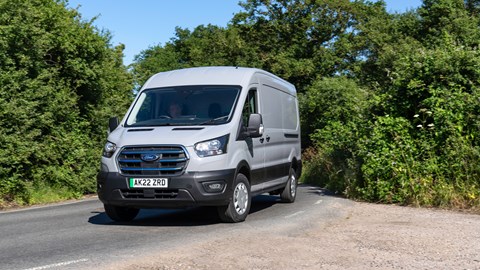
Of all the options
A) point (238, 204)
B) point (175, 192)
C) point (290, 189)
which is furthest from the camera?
point (290, 189)

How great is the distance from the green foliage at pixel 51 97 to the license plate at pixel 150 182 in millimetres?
6164

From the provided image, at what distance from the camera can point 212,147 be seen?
334 inches

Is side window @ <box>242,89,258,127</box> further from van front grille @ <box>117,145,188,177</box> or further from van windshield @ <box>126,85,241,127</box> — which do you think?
van front grille @ <box>117,145,188,177</box>

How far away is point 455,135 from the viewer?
1215 cm

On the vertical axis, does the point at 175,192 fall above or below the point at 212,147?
below

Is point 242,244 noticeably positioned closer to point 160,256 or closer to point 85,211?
point 160,256

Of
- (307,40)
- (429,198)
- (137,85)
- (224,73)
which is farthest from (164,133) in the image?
(307,40)

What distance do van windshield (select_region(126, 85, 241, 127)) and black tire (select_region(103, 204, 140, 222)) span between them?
1357 millimetres

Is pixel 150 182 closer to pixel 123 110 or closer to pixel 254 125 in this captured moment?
pixel 254 125

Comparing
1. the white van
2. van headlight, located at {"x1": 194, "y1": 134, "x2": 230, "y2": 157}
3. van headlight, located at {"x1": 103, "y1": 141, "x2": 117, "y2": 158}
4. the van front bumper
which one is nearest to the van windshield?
the white van

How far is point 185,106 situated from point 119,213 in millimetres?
2030

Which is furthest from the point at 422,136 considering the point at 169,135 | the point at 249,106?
the point at 169,135

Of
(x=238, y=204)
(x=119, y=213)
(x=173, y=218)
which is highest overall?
(x=238, y=204)

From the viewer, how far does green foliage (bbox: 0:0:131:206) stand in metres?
13.9
